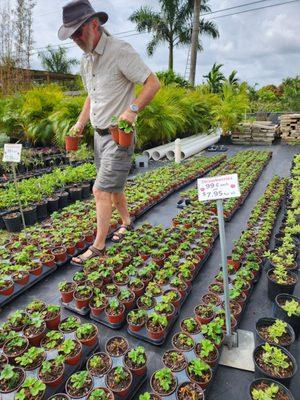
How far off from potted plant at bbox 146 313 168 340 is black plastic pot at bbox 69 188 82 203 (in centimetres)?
300

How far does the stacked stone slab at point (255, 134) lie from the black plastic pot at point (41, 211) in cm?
708

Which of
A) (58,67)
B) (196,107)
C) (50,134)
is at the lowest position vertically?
(50,134)

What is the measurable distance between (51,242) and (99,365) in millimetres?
1652

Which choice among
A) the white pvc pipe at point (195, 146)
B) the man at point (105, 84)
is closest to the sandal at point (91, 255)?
the man at point (105, 84)

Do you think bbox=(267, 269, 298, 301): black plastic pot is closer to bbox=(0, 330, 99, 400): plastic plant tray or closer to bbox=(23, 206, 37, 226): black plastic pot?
bbox=(0, 330, 99, 400): plastic plant tray

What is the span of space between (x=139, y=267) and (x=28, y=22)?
12.8 m

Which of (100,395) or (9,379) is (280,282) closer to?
(100,395)

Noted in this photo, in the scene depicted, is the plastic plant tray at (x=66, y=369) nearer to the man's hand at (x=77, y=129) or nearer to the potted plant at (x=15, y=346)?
the potted plant at (x=15, y=346)

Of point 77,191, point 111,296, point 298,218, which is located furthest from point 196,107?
point 111,296

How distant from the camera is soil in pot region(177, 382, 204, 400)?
4.94ft

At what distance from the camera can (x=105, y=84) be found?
2.47 meters

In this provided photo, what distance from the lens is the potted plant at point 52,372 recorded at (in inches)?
63.5

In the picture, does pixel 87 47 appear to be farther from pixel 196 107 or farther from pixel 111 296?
pixel 196 107

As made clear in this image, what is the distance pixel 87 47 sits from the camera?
7.66 ft
